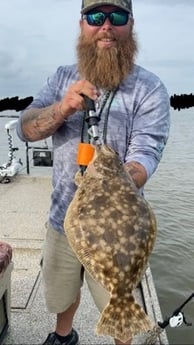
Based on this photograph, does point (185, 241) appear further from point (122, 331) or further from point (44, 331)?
point (122, 331)

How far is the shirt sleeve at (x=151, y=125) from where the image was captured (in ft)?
9.63

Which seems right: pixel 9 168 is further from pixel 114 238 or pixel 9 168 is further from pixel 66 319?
pixel 114 238

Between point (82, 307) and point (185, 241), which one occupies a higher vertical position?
point (82, 307)

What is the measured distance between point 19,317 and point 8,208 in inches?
148

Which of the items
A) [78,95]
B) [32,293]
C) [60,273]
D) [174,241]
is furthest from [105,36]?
[174,241]

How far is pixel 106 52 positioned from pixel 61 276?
155 centimetres

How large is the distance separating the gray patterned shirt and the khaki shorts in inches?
5.0

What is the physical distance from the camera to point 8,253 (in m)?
3.82

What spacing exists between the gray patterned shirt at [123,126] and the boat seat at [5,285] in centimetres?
59

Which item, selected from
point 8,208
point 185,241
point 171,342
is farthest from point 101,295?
point 185,241

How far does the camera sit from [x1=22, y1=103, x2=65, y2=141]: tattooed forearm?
2926 millimetres

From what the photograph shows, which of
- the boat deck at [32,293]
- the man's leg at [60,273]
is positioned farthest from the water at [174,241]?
the man's leg at [60,273]

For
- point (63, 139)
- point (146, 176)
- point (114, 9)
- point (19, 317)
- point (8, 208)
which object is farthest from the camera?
point (8, 208)

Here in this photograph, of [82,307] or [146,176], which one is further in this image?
[82,307]
